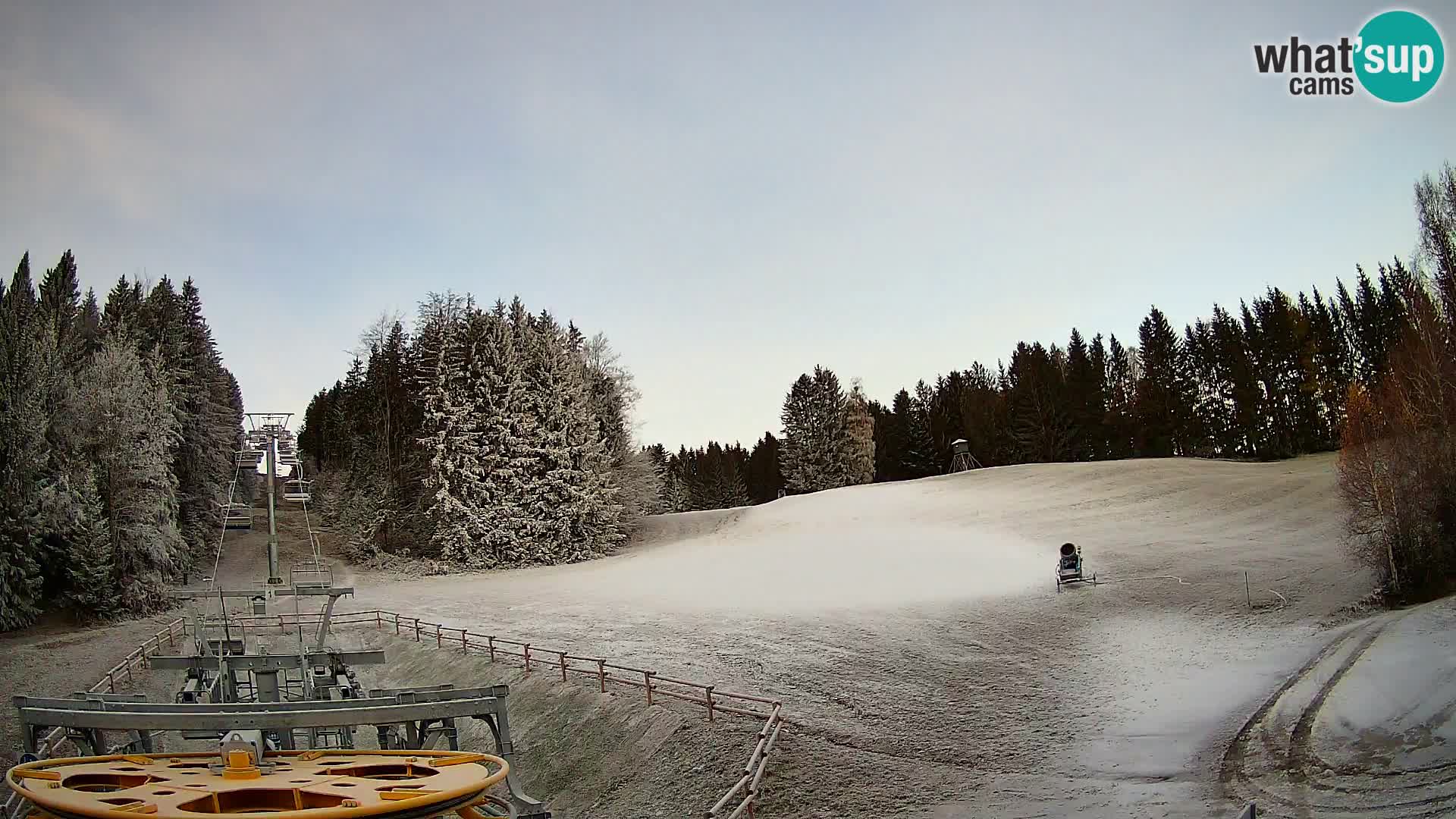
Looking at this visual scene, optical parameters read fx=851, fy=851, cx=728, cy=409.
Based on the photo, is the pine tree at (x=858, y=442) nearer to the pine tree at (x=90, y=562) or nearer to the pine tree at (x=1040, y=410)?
the pine tree at (x=1040, y=410)

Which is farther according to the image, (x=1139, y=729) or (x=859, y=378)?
(x=859, y=378)

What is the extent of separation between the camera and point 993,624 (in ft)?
71.2

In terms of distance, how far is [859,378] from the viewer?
2886 inches

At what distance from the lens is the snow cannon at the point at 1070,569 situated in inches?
1032

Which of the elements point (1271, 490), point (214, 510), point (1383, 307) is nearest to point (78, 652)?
point (214, 510)

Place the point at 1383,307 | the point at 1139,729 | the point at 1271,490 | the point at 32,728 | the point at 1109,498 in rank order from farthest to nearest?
the point at 1109,498 → the point at 1271,490 → the point at 1383,307 → the point at 1139,729 → the point at 32,728

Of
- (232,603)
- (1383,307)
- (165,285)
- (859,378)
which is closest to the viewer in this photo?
(1383,307)

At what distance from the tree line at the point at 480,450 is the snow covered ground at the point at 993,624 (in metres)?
3.12

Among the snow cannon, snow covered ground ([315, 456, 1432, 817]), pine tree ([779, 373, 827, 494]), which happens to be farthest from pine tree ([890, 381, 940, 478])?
the snow cannon

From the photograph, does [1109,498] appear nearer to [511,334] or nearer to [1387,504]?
[1387,504]

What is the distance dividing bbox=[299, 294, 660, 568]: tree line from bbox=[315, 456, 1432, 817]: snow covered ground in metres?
3.12

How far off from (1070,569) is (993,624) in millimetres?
6128

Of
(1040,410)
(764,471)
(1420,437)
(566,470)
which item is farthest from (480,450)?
(764,471)

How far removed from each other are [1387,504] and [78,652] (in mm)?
32996
